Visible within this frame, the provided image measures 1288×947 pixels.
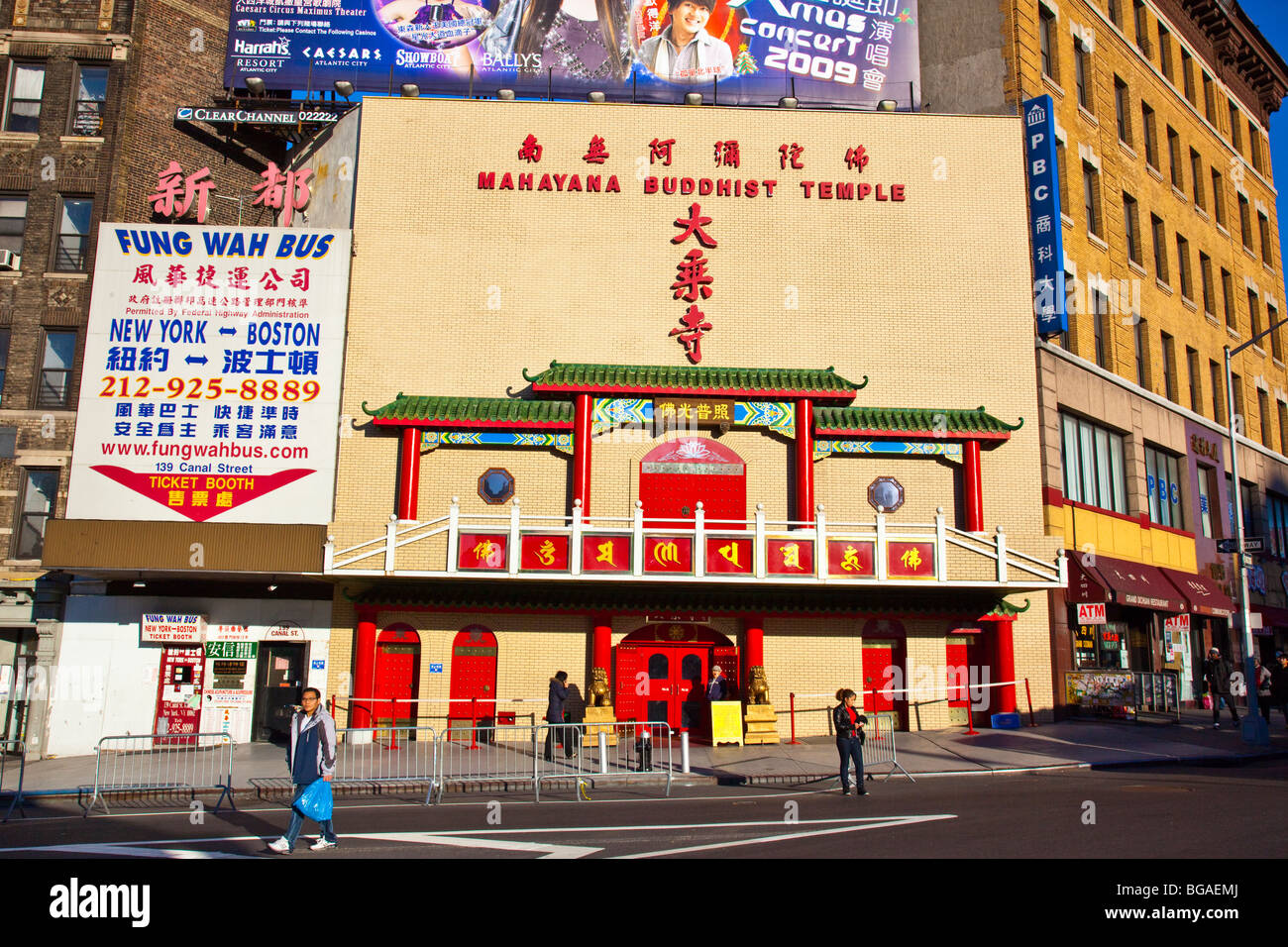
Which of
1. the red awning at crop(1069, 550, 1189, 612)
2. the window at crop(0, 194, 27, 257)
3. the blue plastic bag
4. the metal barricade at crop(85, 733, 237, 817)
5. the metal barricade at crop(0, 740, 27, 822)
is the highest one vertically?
the window at crop(0, 194, 27, 257)

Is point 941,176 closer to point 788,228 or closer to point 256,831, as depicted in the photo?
point 788,228

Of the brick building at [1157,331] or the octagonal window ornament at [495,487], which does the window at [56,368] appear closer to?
the octagonal window ornament at [495,487]

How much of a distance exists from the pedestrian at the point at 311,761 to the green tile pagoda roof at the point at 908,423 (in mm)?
14950

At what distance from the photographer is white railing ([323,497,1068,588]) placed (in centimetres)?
2036

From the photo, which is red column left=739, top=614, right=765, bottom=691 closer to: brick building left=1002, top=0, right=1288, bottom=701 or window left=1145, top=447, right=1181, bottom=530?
brick building left=1002, top=0, right=1288, bottom=701

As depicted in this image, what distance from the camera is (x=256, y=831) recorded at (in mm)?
11922

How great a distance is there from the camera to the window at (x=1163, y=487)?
30.6 m

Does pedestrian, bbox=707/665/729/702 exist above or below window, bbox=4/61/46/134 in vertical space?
below

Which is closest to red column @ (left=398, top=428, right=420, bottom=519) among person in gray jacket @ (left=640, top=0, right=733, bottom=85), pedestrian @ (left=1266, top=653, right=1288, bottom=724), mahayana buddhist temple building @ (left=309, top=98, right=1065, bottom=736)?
mahayana buddhist temple building @ (left=309, top=98, right=1065, bottom=736)

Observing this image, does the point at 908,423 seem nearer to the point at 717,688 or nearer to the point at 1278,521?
the point at 717,688

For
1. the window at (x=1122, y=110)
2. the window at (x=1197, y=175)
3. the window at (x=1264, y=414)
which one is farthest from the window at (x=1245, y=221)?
the window at (x=1122, y=110)

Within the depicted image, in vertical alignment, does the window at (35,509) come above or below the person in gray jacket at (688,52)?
below

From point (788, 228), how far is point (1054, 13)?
39.6ft

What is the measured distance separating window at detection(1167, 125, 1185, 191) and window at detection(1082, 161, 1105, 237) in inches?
251
